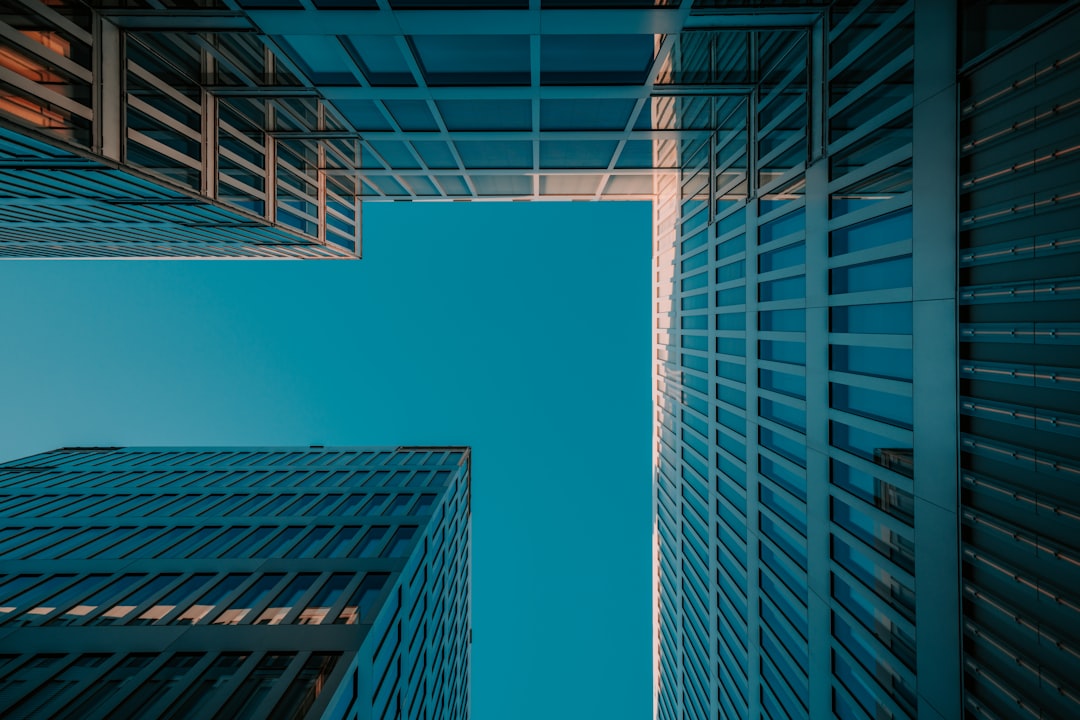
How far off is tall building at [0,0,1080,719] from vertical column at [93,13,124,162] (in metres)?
0.09

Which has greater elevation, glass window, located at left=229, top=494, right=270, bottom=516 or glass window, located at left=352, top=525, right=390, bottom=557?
glass window, located at left=229, top=494, right=270, bottom=516

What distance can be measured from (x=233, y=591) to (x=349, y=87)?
24993 mm

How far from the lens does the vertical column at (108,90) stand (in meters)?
16.3

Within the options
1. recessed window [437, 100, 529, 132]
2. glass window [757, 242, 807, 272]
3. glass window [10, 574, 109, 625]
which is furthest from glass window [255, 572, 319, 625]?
glass window [757, 242, 807, 272]

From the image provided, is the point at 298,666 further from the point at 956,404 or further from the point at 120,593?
the point at 956,404

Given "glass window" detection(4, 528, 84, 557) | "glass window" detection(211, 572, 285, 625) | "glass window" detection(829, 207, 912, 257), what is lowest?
"glass window" detection(4, 528, 84, 557)

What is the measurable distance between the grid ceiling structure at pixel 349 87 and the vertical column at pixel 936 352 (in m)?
6.82

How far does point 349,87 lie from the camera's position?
21047 mm

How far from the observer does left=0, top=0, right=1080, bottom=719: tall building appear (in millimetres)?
9500

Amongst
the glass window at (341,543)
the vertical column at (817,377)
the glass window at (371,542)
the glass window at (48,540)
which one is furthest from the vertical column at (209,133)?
the vertical column at (817,377)

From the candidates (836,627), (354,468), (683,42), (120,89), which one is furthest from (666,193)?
(354,468)

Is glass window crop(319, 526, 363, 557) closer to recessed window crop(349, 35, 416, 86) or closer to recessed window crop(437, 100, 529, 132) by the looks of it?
recessed window crop(437, 100, 529, 132)

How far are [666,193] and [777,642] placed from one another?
1104 inches

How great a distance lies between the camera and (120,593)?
22797 millimetres
